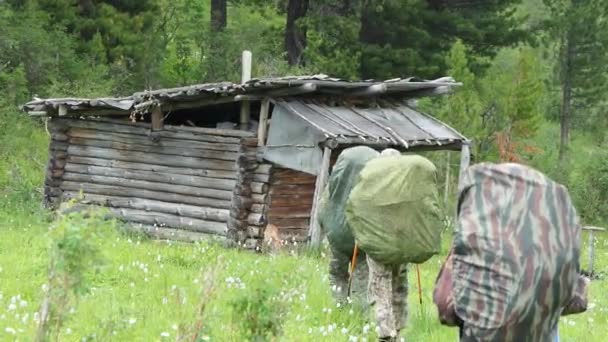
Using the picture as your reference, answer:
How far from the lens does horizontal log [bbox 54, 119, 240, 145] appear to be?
53.2 feet

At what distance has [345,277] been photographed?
8.95 metres

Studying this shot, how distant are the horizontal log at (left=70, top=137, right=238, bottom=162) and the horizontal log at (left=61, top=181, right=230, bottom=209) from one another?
0.78 meters

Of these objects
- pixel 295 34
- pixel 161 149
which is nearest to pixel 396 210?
pixel 161 149

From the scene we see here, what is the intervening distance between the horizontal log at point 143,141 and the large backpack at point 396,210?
355 inches

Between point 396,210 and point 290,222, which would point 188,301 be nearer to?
point 396,210

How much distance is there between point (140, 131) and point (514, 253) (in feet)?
45.9

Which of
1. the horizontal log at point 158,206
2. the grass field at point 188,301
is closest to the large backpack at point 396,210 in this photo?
the grass field at point 188,301

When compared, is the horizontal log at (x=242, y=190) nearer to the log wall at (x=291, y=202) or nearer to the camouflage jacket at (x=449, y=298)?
the log wall at (x=291, y=202)

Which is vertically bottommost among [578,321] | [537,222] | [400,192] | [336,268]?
[578,321]

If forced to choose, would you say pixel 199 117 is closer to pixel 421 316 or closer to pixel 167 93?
pixel 167 93

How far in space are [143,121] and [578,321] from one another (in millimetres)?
10087

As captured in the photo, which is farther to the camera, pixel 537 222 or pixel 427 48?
pixel 427 48

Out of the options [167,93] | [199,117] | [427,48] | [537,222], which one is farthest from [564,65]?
[537,222]

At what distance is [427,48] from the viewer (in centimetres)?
2958
